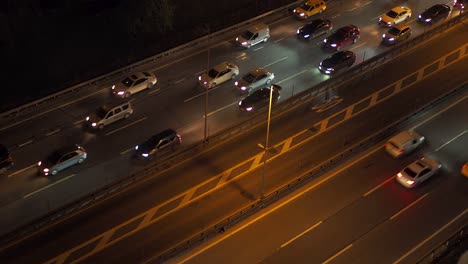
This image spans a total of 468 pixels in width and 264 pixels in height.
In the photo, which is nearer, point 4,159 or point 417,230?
point 417,230

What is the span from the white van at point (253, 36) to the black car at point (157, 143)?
15425mm

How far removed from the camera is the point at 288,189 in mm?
43125

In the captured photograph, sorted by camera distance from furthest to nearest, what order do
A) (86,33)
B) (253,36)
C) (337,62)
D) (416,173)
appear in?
1. (86,33)
2. (253,36)
3. (337,62)
4. (416,173)

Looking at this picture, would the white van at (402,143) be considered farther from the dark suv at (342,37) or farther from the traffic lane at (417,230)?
the dark suv at (342,37)

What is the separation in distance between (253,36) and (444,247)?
91.8 feet

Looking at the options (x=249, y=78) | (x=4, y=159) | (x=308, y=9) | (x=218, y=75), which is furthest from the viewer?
(x=308, y=9)

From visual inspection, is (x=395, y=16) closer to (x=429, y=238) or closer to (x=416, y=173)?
(x=416, y=173)

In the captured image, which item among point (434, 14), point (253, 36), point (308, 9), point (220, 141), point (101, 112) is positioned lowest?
point (434, 14)

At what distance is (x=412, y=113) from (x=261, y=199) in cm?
1620

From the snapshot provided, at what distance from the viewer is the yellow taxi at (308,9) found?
63.1 meters

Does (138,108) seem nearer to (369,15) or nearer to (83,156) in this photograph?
(83,156)

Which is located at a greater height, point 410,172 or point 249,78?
point 249,78

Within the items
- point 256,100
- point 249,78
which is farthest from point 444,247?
point 249,78

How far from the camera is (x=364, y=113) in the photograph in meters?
50.6
